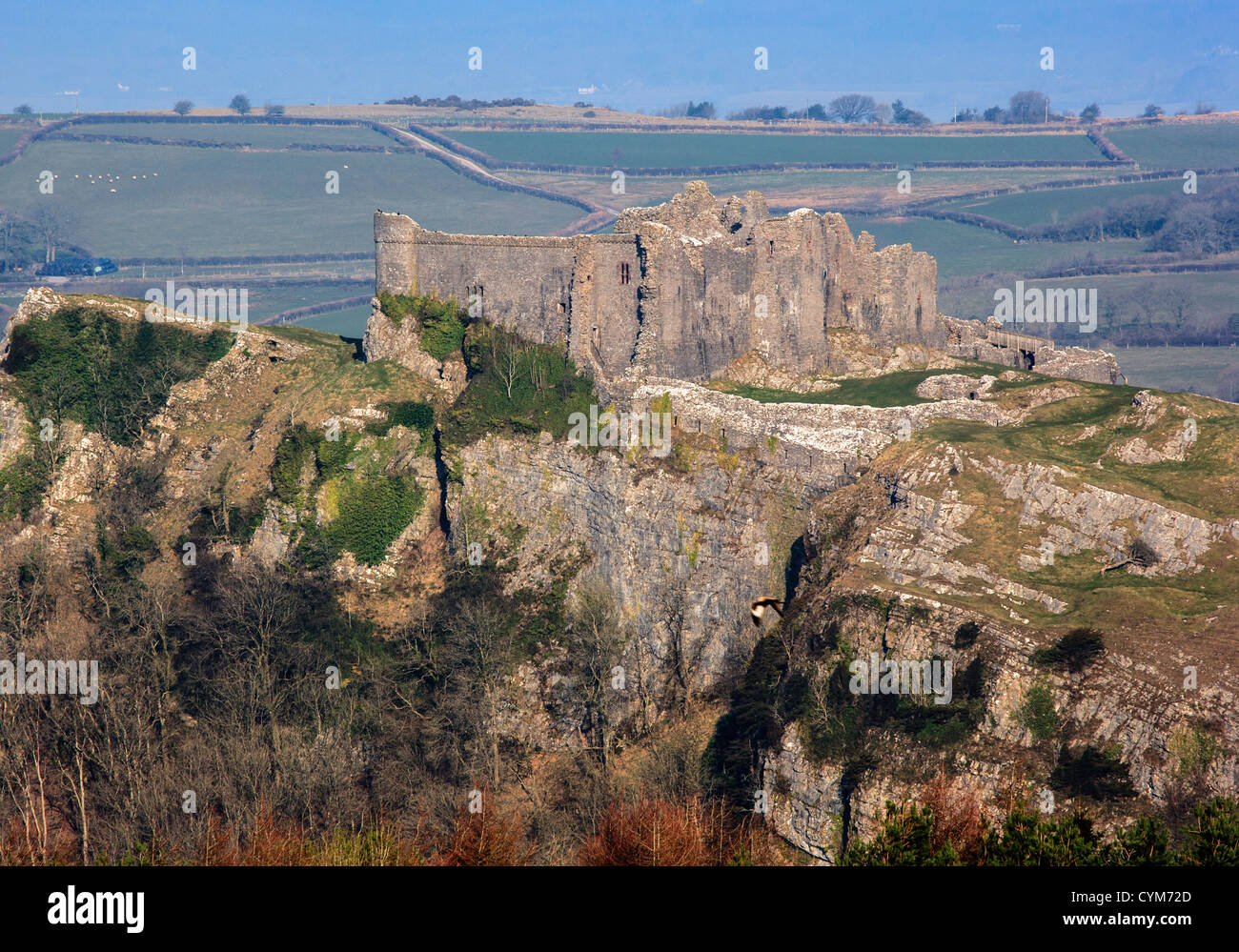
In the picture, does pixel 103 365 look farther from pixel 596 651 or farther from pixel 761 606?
pixel 761 606

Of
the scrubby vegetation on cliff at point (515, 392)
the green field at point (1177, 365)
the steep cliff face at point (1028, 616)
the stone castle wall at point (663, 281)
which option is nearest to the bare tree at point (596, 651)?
the scrubby vegetation on cliff at point (515, 392)

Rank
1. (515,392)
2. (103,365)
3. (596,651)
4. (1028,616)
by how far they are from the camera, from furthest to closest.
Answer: (103,365), (515,392), (596,651), (1028,616)

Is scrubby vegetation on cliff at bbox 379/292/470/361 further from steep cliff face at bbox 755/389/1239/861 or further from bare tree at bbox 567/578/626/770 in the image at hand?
steep cliff face at bbox 755/389/1239/861

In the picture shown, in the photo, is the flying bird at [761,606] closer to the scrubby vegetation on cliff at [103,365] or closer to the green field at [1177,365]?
the scrubby vegetation on cliff at [103,365]

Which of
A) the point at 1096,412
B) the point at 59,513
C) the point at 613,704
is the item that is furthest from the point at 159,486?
the point at 1096,412

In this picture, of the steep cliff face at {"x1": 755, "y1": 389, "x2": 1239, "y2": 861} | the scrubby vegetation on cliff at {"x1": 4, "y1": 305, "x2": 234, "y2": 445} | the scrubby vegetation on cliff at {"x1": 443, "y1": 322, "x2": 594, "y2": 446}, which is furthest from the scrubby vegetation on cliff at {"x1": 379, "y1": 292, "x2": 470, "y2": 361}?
the steep cliff face at {"x1": 755, "y1": 389, "x2": 1239, "y2": 861}

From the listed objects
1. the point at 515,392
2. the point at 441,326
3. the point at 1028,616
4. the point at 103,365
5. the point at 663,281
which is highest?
the point at 663,281

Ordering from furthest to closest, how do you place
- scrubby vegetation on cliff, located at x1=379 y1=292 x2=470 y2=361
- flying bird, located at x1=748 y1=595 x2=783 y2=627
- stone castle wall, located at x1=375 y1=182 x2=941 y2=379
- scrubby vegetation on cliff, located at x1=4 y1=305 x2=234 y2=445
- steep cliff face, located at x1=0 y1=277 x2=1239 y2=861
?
scrubby vegetation on cliff, located at x1=4 y1=305 x2=234 y2=445
scrubby vegetation on cliff, located at x1=379 y1=292 x2=470 y2=361
stone castle wall, located at x1=375 y1=182 x2=941 y2=379
steep cliff face, located at x1=0 y1=277 x2=1239 y2=861
flying bird, located at x1=748 y1=595 x2=783 y2=627

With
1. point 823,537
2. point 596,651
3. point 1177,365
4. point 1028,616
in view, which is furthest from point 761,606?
point 1177,365

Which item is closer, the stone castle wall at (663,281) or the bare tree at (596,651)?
the bare tree at (596,651)
